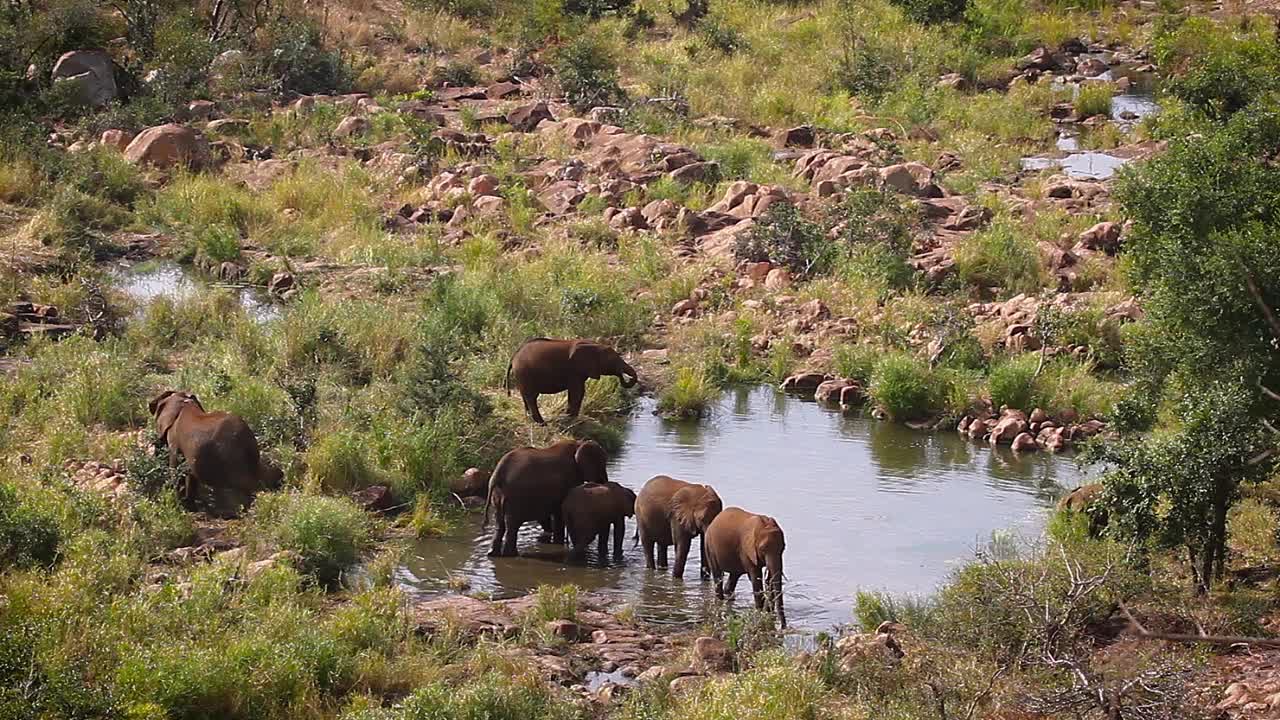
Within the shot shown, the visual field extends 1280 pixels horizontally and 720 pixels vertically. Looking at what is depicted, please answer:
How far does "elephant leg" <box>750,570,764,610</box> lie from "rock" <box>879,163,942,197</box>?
1164 cm

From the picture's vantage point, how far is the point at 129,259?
1970cm

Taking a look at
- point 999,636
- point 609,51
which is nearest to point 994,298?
point 999,636

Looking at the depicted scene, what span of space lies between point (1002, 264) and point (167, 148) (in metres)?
11.6

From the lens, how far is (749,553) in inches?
408

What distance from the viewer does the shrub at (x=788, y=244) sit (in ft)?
62.7

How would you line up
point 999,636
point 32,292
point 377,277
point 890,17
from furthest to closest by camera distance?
point 890,17 < point 377,277 < point 32,292 < point 999,636

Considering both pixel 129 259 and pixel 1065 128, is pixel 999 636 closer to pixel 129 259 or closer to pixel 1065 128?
pixel 129 259

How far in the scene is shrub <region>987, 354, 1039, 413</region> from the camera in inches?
606

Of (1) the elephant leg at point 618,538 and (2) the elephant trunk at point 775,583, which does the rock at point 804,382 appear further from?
(2) the elephant trunk at point 775,583

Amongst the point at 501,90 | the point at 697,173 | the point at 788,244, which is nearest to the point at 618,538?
the point at 788,244

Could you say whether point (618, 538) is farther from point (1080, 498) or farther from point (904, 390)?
point (904, 390)

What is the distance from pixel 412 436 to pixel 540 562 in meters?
1.83

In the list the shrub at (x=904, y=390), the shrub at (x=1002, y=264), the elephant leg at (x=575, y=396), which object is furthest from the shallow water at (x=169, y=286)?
the shrub at (x=1002, y=264)

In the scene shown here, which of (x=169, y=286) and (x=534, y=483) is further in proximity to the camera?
(x=169, y=286)
